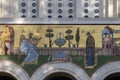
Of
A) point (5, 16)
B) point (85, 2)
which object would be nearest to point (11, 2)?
point (5, 16)

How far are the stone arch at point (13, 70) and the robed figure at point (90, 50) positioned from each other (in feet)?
8.37

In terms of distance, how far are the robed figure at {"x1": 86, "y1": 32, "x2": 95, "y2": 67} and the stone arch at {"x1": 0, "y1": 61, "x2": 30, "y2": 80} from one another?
8.37ft

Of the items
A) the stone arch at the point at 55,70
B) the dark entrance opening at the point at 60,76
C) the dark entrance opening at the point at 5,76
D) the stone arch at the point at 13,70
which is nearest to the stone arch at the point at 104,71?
the stone arch at the point at 55,70

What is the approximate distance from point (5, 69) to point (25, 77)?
90 centimetres

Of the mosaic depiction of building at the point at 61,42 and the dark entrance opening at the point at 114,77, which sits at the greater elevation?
the mosaic depiction of building at the point at 61,42

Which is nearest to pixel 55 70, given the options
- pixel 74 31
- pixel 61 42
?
pixel 61 42

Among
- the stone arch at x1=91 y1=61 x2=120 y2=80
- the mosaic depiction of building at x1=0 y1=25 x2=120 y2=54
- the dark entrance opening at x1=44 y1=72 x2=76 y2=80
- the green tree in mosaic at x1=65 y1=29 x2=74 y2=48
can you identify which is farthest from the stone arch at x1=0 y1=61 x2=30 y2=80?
the stone arch at x1=91 y1=61 x2=120 y2=80

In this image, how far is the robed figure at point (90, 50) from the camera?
683 inches

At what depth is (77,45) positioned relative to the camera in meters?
17.5

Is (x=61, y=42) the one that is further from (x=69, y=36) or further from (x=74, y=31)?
(x=74, y=31)

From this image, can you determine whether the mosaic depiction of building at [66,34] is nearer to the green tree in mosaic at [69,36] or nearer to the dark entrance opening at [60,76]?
the green tree in mosaic at [69,36]

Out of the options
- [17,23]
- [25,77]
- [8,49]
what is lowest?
[25,77]

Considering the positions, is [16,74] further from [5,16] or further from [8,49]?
[5,16]

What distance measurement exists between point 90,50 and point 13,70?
3.24m
